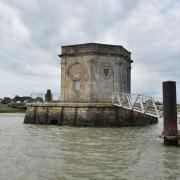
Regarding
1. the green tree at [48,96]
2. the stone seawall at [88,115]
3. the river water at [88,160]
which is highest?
the green tree at [48,96]

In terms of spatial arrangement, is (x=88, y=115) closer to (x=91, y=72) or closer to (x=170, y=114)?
(x=91, y=72)

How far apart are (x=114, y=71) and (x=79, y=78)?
107 inches

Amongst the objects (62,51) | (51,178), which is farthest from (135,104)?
(51,178)

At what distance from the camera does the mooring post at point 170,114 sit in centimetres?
1230

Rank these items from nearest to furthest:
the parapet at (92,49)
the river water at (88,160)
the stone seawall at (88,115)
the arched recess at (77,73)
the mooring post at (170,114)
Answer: the river water at (88,160)
the mooring post at (170,114)
the stone seawall at (88,115)
the parapet at (92,49)
the arched recess at (77,73)

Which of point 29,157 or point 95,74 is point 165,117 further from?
point 95,74

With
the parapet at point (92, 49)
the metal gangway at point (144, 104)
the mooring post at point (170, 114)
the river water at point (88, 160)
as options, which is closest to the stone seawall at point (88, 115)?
the metal gangway at point (144, 104)

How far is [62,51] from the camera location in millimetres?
25156

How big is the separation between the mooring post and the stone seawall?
9387 millimetres

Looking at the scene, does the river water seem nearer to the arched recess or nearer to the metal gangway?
the metal gangway

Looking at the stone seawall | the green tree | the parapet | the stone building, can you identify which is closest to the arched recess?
the stone building

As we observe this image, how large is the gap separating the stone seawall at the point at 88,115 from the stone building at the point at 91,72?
1.84 meters

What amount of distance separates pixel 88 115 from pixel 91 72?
3.64 meters

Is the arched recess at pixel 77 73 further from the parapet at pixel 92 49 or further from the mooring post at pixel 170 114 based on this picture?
the mooring post at pixel 170 114
